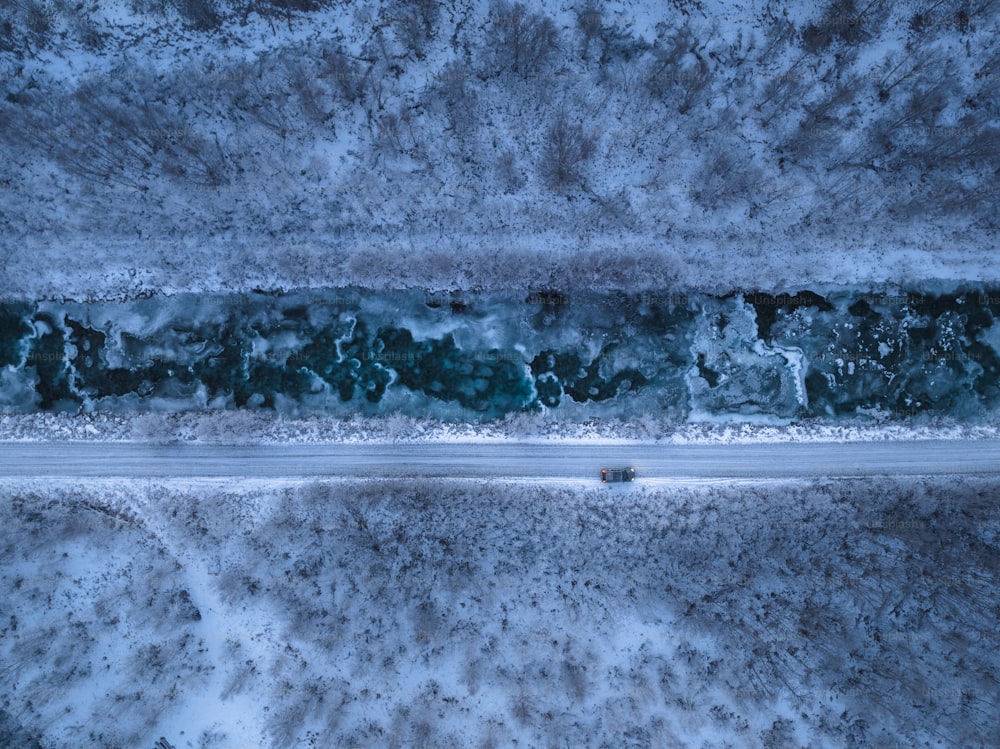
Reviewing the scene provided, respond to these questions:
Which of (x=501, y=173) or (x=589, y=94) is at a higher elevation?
(x=589, y=94)

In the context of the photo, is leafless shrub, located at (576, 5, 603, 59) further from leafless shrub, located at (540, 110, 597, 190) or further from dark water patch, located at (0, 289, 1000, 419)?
dark water patch, located at (0, 289, 1000, 419)

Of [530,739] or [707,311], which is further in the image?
[707,311]

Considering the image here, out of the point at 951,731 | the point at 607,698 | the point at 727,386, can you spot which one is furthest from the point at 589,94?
the point at 951,731

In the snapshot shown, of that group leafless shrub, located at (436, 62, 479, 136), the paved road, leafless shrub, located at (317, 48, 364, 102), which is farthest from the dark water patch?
leafless shrub, located at (317, 48, 364, 102)

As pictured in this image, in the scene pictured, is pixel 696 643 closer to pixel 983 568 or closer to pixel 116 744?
pixel 983 568

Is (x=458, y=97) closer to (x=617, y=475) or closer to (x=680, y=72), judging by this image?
(x=680, y=72)

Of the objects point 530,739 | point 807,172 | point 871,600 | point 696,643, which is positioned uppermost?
point 807,172

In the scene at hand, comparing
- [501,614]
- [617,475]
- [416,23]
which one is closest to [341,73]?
[416,23]
